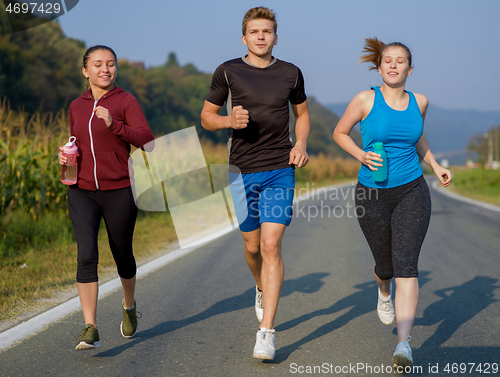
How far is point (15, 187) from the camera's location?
8.39m

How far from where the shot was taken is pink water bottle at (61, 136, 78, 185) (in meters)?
3.66

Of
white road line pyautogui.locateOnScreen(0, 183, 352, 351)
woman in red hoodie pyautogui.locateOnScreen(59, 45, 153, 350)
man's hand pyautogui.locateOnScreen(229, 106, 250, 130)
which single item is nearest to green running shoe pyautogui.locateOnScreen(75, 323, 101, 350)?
woman in red hoodie pyautogui.locateOnScreen(59, 45, 153, 350)

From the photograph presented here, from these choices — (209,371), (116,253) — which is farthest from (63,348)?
(209,371)

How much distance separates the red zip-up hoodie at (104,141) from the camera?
3.76m

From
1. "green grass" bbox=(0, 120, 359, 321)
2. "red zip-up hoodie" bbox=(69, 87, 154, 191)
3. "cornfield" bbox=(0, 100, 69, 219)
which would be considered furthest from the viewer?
"cornfield" bbox=(0, 100, 69, 219)

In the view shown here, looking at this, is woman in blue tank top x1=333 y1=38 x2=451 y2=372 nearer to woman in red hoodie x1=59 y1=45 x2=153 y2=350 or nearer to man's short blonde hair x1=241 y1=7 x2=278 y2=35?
man's short blonde hair x1=241 y1=7 x2=278 y2=35

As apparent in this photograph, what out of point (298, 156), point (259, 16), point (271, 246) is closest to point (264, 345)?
point (271, 246)

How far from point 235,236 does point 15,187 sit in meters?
3.68

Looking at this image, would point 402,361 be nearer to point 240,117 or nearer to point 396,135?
point 396,135

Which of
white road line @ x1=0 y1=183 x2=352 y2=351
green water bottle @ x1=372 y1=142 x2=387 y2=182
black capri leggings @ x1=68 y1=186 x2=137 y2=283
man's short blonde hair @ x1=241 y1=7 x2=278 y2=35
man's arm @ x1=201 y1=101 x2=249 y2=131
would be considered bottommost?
white road line @ x1=0 y1=183 x2=352 y2=351

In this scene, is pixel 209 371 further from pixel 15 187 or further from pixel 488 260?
pixel 15 187

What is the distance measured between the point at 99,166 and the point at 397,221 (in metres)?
2.04

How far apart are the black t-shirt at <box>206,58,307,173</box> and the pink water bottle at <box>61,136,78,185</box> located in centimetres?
99

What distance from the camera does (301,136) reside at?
158 inches
